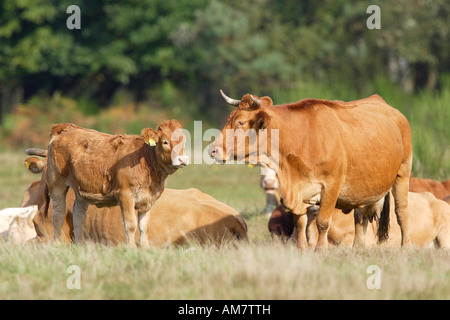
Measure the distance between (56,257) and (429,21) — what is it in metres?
24.6

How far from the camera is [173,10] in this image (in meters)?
33.5

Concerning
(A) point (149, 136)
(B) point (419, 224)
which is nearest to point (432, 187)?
(B) point (419, 224)

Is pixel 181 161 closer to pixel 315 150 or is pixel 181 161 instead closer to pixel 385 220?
pixel 315 150

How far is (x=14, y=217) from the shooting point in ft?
32.8

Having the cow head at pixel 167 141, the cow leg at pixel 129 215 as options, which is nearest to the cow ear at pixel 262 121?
the cow head at pixel 167 141

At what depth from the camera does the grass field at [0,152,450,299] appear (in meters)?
5.90

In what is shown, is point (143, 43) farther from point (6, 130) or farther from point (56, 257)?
point (56, 257)

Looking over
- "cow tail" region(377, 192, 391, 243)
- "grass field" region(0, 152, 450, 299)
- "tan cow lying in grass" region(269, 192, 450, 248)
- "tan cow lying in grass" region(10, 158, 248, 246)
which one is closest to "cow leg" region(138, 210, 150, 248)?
"tan cow lying in grass" region(10, 158, 248, 246)

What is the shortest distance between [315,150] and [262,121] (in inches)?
23.2

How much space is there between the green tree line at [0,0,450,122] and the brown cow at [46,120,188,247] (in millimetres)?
22241

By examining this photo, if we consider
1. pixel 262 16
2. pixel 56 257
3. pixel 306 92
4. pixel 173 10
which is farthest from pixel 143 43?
pixel 56 257
